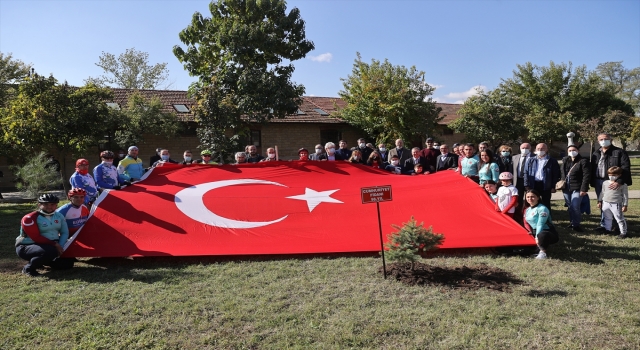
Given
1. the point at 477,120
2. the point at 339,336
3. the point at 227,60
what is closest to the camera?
the point at 339,336

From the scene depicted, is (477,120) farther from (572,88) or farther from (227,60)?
(227,60)

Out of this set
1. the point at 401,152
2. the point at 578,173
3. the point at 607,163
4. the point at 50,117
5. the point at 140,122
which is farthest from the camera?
the point at 140,122

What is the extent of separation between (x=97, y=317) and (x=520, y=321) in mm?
4133

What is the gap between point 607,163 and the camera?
25.9 feet

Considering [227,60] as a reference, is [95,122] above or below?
below

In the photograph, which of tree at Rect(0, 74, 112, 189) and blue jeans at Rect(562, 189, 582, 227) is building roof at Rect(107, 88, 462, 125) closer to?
tree at Rect(0, 74, 112, 189)

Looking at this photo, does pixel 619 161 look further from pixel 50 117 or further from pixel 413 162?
pixel 50 117

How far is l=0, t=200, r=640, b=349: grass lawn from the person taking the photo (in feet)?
12.5

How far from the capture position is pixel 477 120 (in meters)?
23.6

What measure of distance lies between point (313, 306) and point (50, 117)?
47.1 ft

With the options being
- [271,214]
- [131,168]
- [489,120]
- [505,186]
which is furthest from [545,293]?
[489,120]

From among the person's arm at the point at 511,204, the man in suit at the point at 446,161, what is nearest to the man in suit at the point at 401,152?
the man in suit at the point at 446,161

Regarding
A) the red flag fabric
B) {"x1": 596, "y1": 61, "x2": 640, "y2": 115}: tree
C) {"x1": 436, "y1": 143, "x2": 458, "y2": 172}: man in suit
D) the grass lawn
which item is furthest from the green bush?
{"x1": 596, "y1": 61, "x2": 640, "y2": 115}: tree

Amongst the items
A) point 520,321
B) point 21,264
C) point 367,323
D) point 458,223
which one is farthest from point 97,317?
point 458,223
